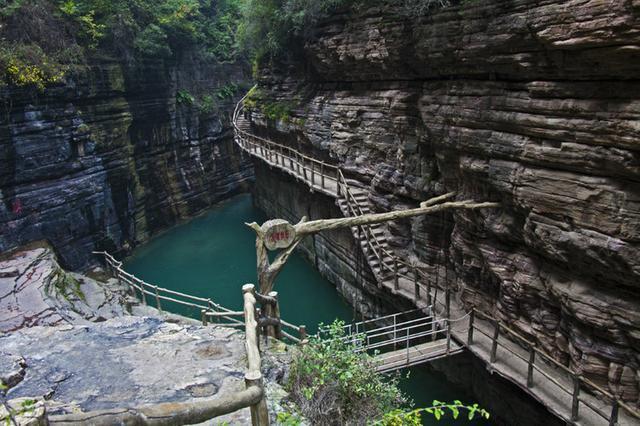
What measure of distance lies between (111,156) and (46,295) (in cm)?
905

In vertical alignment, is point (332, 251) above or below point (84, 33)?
below

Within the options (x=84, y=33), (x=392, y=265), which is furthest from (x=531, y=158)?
(x=84, y=33)

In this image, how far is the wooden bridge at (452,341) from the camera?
25.3 ft

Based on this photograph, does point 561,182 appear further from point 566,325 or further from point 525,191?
point 566,325

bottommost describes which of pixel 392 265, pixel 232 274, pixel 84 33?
pixel 232 274

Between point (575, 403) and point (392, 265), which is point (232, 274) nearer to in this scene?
point (392, 265)

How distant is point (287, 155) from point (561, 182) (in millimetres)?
14729

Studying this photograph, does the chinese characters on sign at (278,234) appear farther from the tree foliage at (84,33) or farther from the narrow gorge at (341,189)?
the tree foliage at (84,33)

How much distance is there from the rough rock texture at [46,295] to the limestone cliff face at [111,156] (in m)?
1.96

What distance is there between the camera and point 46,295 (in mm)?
12891

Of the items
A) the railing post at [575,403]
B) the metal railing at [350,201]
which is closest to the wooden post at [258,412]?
the railing post at [575,403]

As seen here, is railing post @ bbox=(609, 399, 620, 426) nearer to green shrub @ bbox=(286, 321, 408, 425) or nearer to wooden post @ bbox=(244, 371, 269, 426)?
green shrub @ bbox=(286, 321, 408, 425)

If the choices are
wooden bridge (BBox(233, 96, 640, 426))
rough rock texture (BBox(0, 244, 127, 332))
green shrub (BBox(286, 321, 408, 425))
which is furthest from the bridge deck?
rough rock texture (BBox(0, 244, 127, 332))

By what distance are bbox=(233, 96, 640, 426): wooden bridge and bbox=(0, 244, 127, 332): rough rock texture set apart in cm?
749
